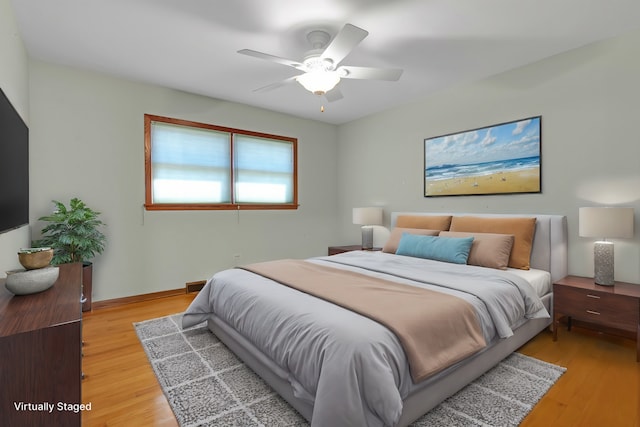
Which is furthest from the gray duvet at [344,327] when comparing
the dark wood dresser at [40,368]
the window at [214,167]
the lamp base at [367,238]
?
the window at [214,167]

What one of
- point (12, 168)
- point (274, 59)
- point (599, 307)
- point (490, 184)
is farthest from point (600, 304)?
point (12, 168)

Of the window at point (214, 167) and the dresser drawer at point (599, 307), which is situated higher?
the window at point (214, 167)

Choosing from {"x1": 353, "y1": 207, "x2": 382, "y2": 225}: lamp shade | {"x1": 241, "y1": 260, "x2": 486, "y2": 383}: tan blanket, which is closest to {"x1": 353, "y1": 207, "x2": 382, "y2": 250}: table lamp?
{"x1": 353, "y1": 207, "x2": 382, "y2": 225}: lamp shade

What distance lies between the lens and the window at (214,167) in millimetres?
3877

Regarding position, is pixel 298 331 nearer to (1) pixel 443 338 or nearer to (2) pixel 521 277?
(1) pixel 443 338

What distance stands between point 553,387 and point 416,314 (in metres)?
1.15

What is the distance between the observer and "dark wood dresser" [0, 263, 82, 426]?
3.42 ft

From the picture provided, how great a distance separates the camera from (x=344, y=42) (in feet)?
7.02

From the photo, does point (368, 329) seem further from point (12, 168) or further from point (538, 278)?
point (12, 168)

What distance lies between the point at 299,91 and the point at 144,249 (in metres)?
2.73

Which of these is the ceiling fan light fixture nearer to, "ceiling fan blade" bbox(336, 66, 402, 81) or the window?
"ceiling fan blade" bbox(336, 66, 402, 81)

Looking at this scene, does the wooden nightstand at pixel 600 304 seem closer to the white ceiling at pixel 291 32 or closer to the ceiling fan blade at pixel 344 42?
the white ceiling at pixel 291 32

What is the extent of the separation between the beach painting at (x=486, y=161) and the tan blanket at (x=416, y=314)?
2.05m

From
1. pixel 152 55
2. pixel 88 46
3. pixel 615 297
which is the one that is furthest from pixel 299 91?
pixel 615 297
